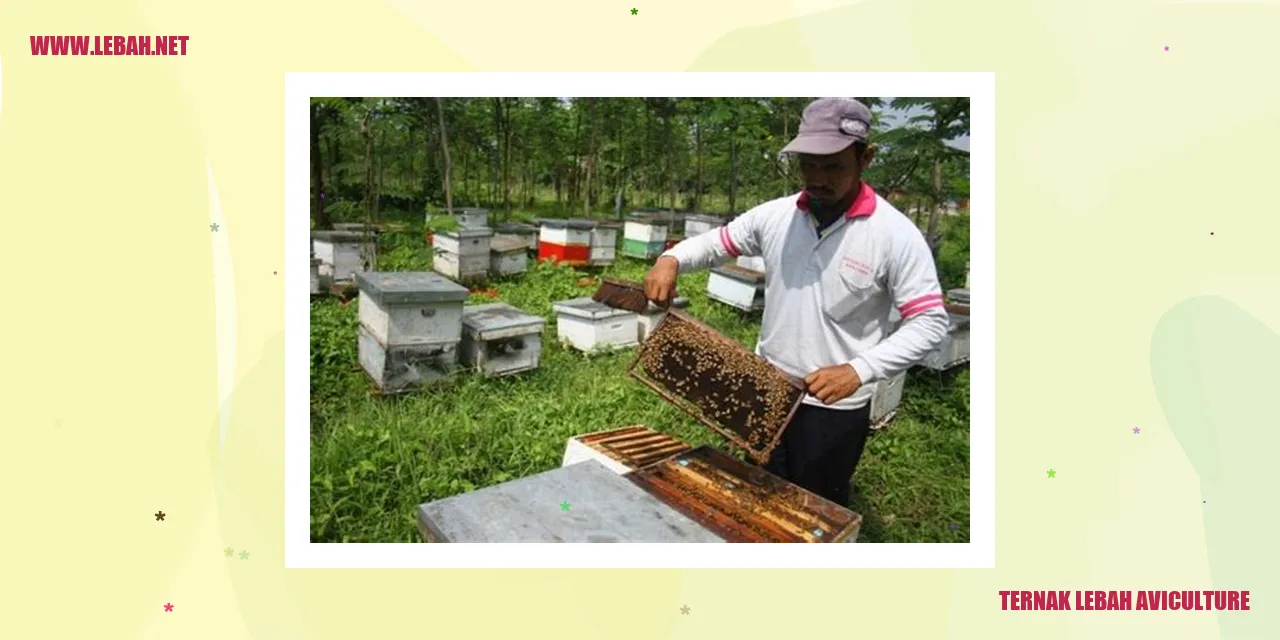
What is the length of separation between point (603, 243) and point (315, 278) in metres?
2.97

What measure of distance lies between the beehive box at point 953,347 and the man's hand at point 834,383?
320 cm

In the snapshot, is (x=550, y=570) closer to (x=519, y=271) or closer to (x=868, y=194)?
(x=868, y=194)

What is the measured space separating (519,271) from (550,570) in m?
5.00

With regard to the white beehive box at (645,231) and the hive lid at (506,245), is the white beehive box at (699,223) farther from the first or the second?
the hive lid at (506,245)

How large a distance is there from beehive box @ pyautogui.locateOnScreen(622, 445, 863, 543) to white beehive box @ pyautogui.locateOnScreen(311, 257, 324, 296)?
14.4ft

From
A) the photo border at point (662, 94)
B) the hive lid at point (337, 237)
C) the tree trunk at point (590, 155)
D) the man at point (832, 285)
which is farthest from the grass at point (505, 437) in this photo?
the tree trunk at point (590, 155)

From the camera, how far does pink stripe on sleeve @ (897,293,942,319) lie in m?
2.49

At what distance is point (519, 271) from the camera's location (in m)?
7.27

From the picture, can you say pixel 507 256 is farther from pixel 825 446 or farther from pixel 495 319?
pixel 825 446

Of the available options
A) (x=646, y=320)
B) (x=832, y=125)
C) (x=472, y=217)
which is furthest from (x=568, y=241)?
(x=832, y=125)

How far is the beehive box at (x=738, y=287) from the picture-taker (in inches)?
242

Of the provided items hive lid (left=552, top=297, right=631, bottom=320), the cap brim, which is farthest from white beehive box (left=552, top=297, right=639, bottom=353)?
the cap brim

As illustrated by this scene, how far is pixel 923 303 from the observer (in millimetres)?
2504

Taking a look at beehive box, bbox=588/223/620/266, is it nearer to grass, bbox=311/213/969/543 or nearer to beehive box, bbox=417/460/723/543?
grass, bbox=311/213/969/543
